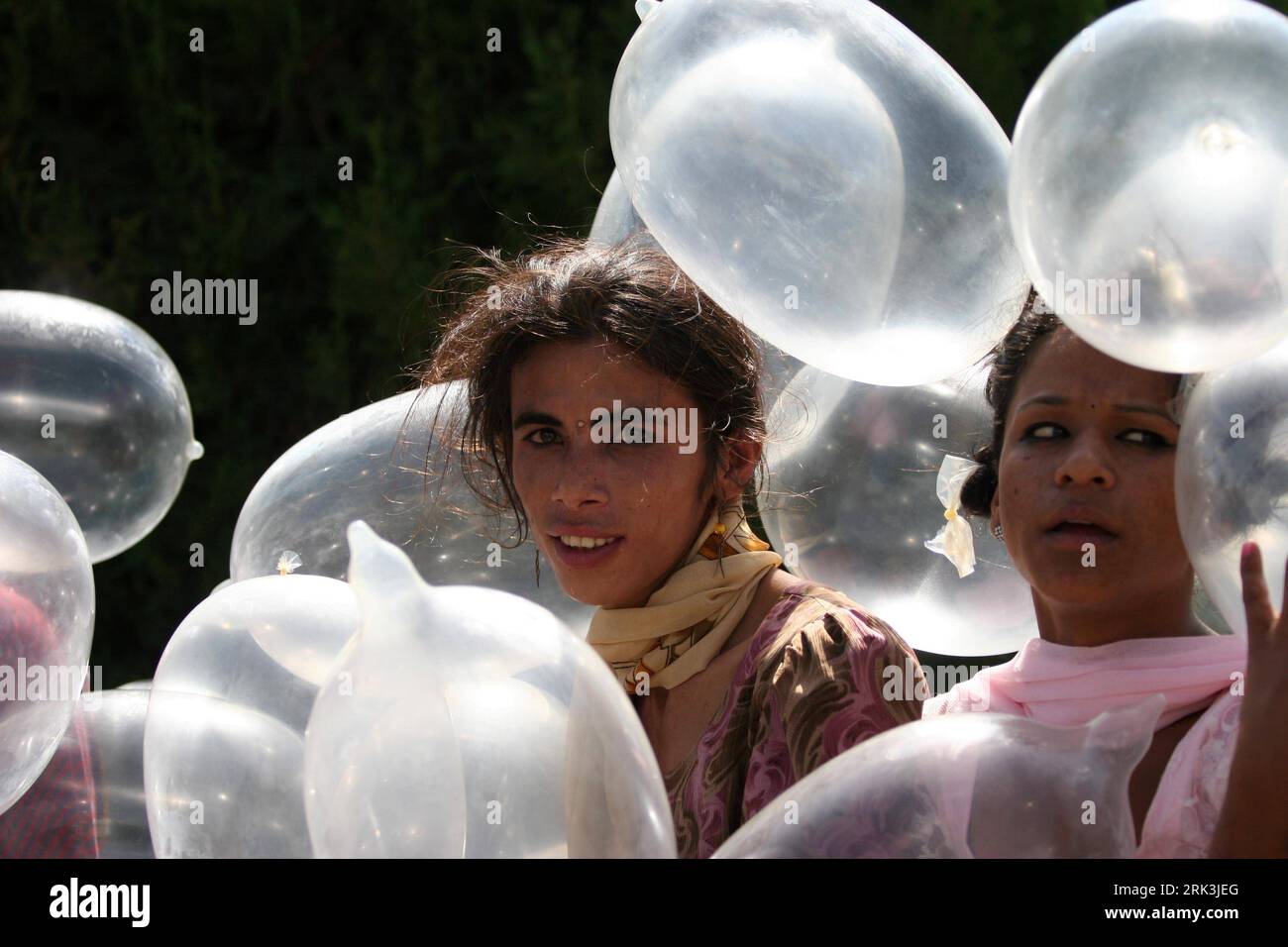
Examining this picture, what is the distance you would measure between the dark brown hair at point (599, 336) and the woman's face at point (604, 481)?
0.03 meters

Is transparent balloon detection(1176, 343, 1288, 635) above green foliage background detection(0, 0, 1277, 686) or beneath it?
beneath

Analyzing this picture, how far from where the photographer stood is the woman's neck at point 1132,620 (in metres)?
1.76

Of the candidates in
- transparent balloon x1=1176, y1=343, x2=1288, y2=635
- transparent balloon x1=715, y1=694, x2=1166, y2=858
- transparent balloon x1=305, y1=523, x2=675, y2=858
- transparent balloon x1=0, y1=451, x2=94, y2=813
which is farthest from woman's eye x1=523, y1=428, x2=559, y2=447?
transparent balloon x1=1176, y1=343, x2=1288, y2=635

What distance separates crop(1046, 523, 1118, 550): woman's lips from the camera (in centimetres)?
169

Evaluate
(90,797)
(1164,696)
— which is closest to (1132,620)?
(1164,696)

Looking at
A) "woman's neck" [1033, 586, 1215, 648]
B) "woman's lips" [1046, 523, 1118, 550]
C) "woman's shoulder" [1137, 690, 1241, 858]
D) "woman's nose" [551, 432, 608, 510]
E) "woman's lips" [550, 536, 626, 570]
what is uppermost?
"woman's nose" [551, 432, 608, 510]

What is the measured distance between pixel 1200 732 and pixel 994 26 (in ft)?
11.0

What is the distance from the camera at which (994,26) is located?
4.53 meters

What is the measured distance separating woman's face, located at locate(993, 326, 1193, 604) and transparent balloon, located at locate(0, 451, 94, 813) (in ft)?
3.91

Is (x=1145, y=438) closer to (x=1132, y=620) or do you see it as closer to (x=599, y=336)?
(x=1132, y=620)

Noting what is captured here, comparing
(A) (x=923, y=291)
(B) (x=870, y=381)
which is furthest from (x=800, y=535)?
(A) (x=923, y=291)

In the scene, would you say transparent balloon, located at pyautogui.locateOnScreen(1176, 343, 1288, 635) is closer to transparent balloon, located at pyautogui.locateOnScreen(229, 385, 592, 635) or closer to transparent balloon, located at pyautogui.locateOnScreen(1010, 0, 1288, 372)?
transparent balloon, located at pyautogui.locateOnScreen(1010, 0, 1288, 372)

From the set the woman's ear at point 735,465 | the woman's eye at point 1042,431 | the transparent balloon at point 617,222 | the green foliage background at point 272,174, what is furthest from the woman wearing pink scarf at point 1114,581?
the green foliage background at point 272,174

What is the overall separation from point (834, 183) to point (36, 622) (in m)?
1.12
